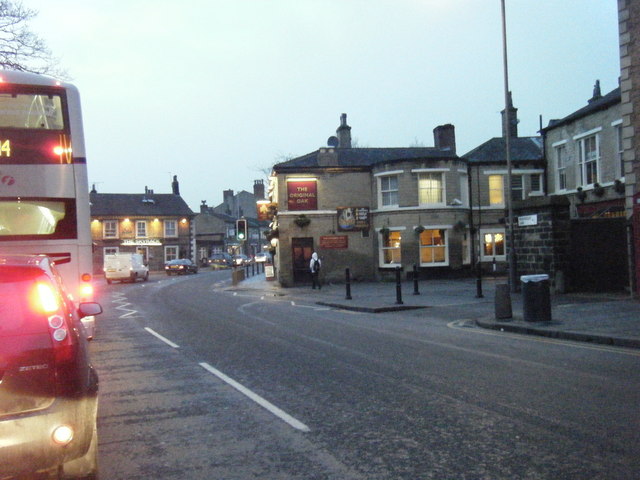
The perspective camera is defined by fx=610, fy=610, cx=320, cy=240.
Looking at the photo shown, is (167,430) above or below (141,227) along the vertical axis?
below

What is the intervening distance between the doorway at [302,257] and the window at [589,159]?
564 inches

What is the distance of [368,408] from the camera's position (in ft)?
20.9

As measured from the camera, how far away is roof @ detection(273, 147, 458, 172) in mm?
34000

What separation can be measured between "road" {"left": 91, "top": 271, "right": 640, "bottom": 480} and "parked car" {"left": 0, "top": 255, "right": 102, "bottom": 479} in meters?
0.93

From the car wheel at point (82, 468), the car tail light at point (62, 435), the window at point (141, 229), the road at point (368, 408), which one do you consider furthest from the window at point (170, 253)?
the car tail light at point (62, 435)

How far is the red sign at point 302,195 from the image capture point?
3375cm

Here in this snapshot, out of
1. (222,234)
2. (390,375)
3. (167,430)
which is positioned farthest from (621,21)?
(222,234)

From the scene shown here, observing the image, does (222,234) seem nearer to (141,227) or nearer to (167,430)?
(141,227)

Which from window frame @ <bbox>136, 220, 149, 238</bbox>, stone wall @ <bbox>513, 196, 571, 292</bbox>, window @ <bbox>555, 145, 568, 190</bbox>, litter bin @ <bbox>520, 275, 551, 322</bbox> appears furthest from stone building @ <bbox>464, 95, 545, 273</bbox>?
window frame @ <bbox>136, 220, 149, 238</bbox>

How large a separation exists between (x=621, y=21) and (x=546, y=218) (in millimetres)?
6424

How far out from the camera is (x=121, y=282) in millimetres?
44438

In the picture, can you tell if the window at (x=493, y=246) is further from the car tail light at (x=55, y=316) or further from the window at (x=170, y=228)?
the window at (x=170, y=228)

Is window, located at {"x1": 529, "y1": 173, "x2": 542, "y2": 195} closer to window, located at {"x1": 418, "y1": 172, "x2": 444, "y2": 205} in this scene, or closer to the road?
window, located at {"x1": 418, "y1": 172, "x2": 444, "y2": 205}

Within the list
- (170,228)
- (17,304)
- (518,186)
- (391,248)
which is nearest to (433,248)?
(391,248)
